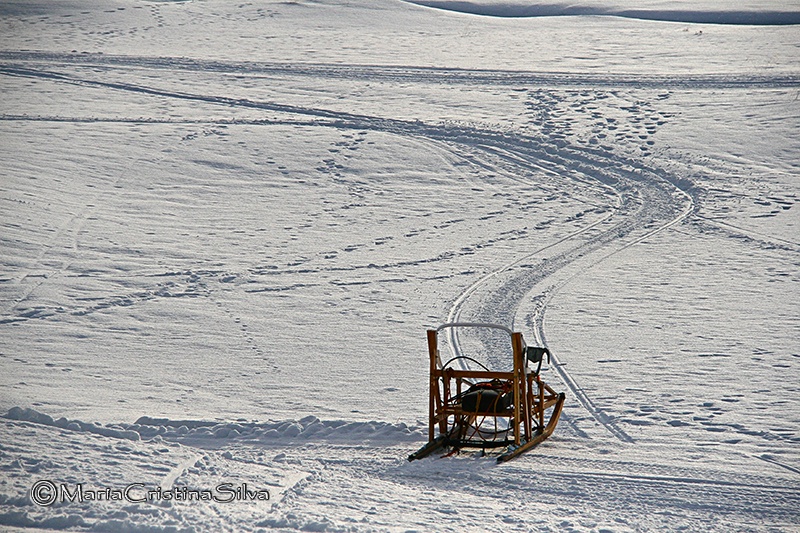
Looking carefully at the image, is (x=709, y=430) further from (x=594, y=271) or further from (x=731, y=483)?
(x=594, y=271)

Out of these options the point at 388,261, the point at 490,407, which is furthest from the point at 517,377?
the point at 388,261

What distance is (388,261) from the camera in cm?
1137

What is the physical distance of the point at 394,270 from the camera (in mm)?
11078

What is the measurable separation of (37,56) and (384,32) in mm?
8132

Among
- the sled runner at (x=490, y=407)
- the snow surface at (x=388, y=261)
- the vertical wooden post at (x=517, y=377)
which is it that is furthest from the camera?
the sled runner at (x=490, y=407)

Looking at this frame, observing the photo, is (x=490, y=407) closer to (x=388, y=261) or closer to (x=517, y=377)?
(x=517, y=377)

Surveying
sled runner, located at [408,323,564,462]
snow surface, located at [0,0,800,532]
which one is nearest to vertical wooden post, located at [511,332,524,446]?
sled runner, located at [408,323,564,462]

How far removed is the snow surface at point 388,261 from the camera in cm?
576

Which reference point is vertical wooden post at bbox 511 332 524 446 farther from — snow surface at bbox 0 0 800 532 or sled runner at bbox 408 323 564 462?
snow surface at bbox 0 0 800 532

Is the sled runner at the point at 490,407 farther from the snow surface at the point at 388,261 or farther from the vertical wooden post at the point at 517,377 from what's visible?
the snow surface at the point at 388,261

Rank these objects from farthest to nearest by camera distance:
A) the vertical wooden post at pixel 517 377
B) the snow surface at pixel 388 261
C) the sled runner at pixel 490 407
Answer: the sled runner at pixel 490 407 → the vertical wooden post at pixel 517 377 → the snow surface at pixel 388 261

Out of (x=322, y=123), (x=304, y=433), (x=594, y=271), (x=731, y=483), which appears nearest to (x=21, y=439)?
(x=304, y=433)

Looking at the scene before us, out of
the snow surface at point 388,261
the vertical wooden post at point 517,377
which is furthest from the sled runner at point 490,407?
the snow surface at point 388,261

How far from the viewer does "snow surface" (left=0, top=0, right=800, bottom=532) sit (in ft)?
18.9
